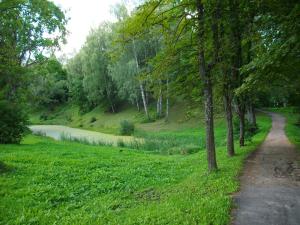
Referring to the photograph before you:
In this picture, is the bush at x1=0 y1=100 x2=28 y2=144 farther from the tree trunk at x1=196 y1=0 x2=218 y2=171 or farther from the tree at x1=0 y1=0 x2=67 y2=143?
the tree trunk at x1=196 y1=0 x2=218 y2=171

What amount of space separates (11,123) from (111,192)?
1448cm

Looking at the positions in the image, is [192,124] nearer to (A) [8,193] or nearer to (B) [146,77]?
(B) [146,77]

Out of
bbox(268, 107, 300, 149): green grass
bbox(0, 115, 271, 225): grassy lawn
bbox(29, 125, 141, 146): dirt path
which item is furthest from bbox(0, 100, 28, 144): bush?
bbox(268, 107, 300, 149): green grass

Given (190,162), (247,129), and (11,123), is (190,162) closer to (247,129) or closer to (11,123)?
(247,129)

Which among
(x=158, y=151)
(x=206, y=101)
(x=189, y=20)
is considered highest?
(x=189, y=20)

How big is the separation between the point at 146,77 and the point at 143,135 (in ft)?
65.2

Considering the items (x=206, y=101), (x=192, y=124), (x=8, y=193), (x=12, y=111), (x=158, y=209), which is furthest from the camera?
(x=192, y=124)

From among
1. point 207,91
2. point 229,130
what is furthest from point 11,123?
point 207,91

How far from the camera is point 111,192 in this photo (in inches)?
374

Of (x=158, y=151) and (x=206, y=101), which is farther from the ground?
(x=206, y=101)

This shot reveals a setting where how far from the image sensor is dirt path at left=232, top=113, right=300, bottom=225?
6.15 m

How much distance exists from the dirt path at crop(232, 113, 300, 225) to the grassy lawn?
33cm

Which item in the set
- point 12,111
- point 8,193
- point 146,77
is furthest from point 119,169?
point 12,111

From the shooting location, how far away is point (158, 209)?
6.97 meters
